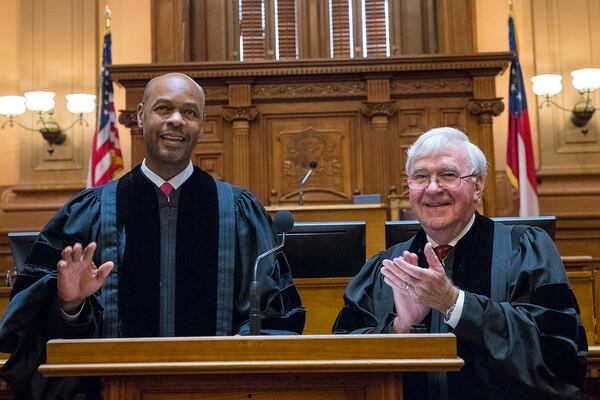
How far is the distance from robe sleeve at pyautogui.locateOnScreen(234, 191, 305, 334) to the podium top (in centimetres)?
89

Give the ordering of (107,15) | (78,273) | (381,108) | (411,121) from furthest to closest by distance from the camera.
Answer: (107,15) < (411,121) < (381,108) < (78,273)

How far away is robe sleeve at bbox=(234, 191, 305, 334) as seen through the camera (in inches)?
126

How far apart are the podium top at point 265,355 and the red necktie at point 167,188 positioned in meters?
1.31

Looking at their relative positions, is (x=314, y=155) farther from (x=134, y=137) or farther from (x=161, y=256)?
(x=161, y=256)

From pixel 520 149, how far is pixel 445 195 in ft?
20.7

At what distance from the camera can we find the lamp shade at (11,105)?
32.2 feet

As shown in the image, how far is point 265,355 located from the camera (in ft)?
7.21

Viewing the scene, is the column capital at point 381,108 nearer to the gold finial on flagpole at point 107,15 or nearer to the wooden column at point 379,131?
the wooden column at point 379,131

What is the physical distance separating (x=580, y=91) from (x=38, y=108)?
6082 millimetres

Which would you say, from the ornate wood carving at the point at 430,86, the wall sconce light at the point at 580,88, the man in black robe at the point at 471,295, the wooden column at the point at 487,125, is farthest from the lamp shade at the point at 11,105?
the man in black robe at the point at 471,295

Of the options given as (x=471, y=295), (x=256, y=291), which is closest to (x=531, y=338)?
(x=471, y=295)

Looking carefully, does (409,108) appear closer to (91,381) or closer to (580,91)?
(580,91)

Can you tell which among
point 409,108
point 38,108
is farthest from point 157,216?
point 38,108

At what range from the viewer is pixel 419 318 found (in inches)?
110
